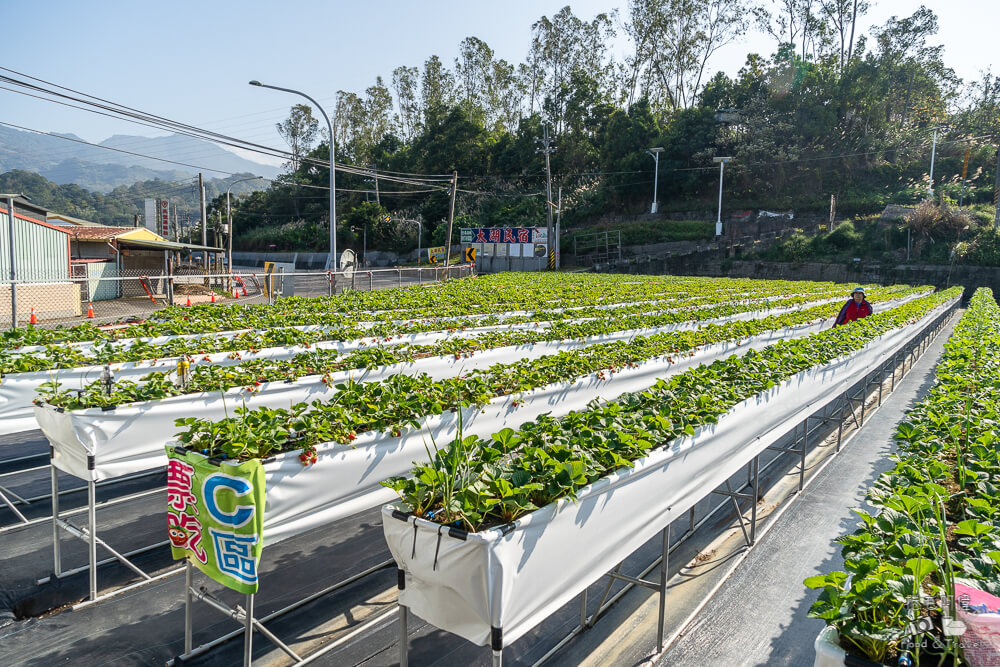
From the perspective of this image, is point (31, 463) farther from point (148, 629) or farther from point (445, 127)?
point (445, 127)

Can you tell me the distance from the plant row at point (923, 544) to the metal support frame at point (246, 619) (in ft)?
10.1

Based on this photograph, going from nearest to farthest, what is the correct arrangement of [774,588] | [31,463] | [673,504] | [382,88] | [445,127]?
[673,504] → [774,588] → [31,463] → [445,127] → [382,88]

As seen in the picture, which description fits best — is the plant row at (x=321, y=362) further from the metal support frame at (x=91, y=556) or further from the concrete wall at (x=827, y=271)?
the concrete wall at (x=827, y=271)

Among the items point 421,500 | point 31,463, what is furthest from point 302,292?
point 421,500

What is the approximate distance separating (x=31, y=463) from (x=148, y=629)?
5122mm

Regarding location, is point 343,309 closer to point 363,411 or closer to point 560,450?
point 363,411

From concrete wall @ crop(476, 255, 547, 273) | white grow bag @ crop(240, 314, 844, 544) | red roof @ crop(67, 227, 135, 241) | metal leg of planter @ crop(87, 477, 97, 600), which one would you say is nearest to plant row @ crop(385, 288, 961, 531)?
white grow bag @ crop(240, 314, 844, 544)

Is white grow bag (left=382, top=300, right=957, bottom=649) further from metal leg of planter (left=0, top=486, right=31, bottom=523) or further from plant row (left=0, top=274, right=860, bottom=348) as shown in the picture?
plant row (left=0, top=274, right=860, bottom=348)

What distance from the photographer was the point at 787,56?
187ft

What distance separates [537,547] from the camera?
130 inches

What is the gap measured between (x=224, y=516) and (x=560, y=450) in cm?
201

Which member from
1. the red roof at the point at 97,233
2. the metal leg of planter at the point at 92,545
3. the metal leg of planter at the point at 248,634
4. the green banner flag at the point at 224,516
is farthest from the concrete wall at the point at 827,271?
the metal leg of planter at the point at 248,634

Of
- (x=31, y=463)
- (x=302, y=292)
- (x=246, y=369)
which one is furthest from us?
(x=302, y=292)

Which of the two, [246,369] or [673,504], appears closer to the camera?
[673,504]
